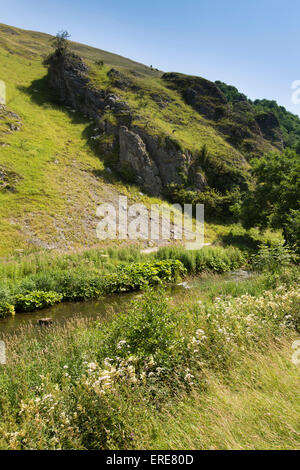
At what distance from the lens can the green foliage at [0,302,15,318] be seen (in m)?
12.0

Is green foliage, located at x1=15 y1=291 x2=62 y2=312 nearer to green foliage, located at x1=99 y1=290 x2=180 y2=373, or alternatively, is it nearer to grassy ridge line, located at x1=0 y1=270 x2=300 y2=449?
grassy ridge line, located at x1=0 y1=270 x2=300 y2=449

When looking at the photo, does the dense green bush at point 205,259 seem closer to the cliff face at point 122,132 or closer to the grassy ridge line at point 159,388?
the grassy ridge line at point 159,388

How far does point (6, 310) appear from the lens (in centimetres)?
1211

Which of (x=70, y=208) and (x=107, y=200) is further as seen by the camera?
(x=107, y=200)

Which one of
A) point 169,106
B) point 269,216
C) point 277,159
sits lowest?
point 269,216

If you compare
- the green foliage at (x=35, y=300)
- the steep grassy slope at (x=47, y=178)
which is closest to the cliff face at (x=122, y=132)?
the steep grassy slope at (x=47, y=178)

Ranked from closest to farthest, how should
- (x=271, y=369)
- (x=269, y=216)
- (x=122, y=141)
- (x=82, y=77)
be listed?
(x=271, y=369) < (x=269, y=216) < (x=122, y=141) < (x=82, y=77)

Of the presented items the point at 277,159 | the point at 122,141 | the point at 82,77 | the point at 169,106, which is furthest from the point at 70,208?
the point at 169,106

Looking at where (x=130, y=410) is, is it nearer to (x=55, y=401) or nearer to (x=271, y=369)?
(x=55, y=401)

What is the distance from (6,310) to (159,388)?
9.78 m

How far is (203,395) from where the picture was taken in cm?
436

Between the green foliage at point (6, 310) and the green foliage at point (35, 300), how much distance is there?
0.48 meters

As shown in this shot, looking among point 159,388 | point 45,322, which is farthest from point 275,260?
point 45,322
